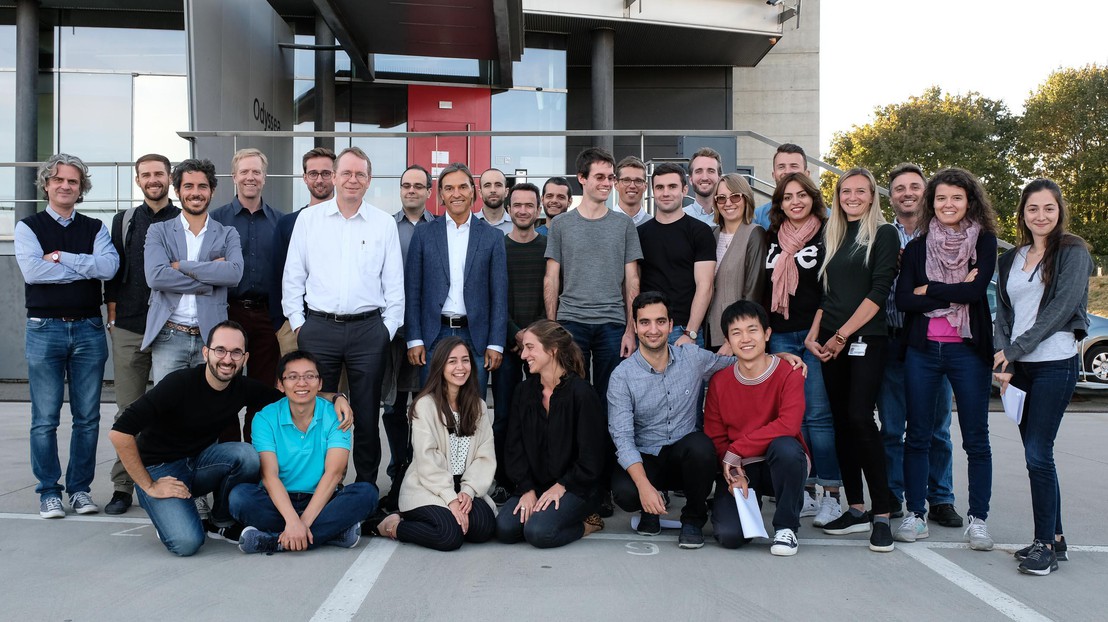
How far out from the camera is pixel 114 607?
336 centimetres

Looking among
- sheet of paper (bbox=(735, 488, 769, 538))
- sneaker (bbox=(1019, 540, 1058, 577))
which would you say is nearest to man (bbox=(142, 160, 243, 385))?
sheet of paper (bbox=(735, 488, 769, 538))

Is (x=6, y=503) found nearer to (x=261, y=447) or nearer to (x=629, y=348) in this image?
(x=261, y=447)

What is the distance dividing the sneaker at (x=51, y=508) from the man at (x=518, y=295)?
7.81ft

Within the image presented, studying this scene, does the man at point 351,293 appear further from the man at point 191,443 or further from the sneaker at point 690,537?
the sneaker at point 690,537

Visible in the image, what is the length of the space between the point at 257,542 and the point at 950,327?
11.4 ft

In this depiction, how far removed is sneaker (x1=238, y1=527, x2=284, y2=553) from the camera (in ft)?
13.5

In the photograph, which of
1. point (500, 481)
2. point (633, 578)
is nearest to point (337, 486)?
point (500, 481)

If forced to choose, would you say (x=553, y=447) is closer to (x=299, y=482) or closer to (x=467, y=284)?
(x=467, y=284)

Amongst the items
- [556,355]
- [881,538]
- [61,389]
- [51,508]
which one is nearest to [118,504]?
[51,508]

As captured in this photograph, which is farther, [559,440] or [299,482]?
[559,440]

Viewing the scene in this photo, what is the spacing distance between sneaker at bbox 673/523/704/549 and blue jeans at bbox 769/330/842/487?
82 cm

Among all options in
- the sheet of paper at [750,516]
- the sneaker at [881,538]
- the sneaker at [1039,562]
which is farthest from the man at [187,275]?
the sneaker at [1039,562]

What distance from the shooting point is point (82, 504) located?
16.3ft

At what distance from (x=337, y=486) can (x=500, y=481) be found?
1.15m
